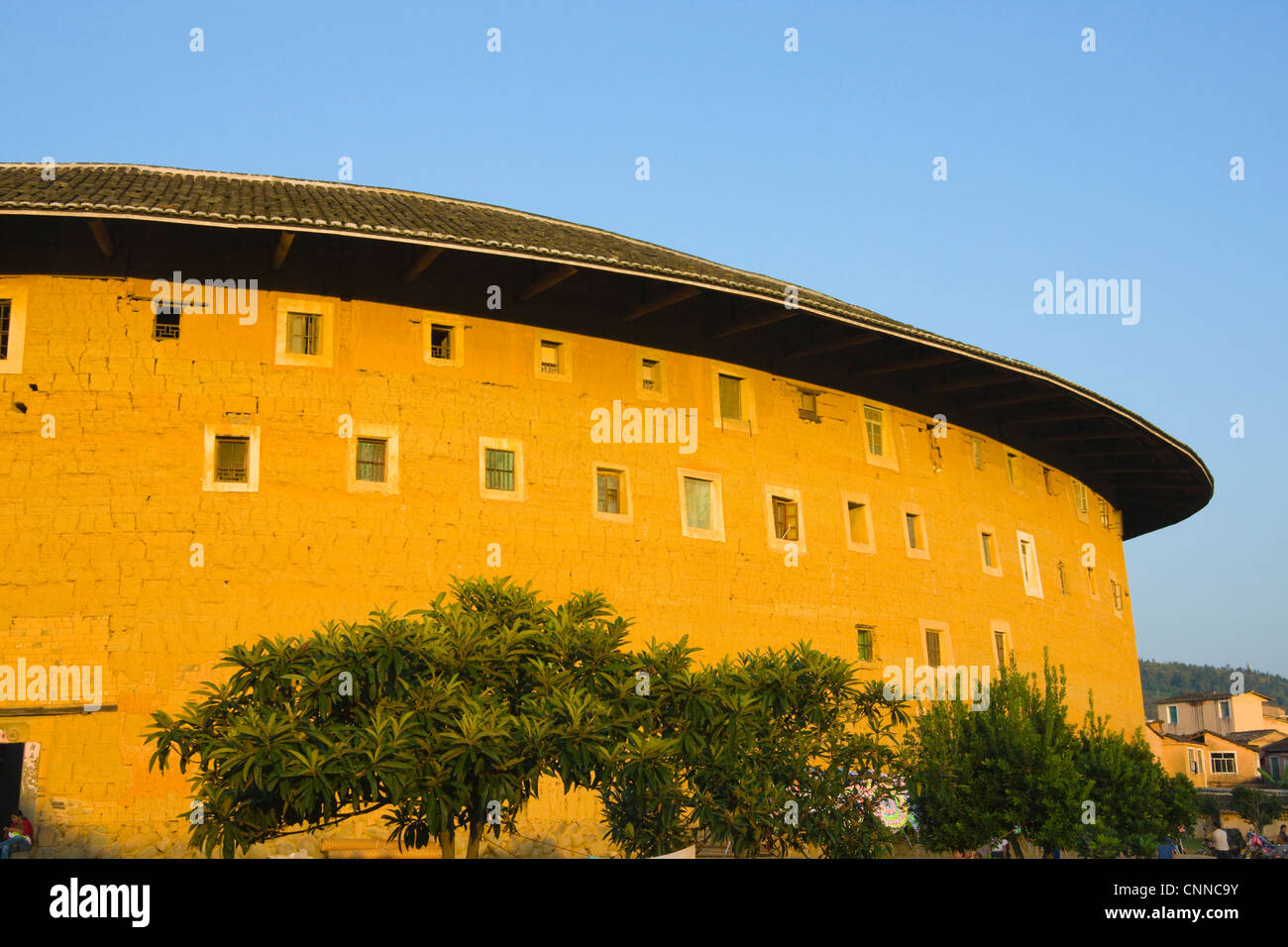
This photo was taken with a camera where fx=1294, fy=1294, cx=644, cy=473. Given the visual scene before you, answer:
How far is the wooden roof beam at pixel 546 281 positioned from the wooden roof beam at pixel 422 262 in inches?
69.4

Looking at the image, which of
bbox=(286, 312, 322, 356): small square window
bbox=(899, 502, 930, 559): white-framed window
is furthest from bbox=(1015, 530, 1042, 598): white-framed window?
bbox=(286, 312, 322, 356): small square window

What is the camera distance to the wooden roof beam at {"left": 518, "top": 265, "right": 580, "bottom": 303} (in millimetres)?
22484

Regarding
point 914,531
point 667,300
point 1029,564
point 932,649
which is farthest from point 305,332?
point 1029,564

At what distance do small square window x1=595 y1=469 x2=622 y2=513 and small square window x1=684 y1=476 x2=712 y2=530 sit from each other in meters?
1.40

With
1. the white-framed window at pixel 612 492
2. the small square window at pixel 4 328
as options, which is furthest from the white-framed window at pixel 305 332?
the white-framed window at pixel 612 492

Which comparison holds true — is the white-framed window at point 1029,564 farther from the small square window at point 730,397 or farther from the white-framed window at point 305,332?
the white-framed window at point 305,332

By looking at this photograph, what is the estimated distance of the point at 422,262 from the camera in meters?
21.7

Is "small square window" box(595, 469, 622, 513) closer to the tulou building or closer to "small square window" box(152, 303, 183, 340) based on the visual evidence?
the tulou building

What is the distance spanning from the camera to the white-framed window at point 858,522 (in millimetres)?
26906

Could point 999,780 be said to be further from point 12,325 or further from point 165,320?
point 12,325

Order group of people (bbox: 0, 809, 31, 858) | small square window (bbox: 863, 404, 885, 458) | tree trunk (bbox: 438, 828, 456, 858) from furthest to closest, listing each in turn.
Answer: small square window (bbox: 863, 404, 885, 458) < group of people (bbox: 0, 809, 31, 858) < tree trunk (bbox: 438, 828, 456, 858)

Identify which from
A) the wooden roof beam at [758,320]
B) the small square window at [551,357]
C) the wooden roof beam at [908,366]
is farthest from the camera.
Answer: the wooden roof beam at [908,366]

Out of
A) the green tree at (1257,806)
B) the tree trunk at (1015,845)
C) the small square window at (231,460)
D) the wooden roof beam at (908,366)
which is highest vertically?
the wooden roof beam at (908,366)

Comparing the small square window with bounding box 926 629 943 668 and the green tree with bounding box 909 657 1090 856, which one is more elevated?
the small square window with bounding box 926 629 943 668
